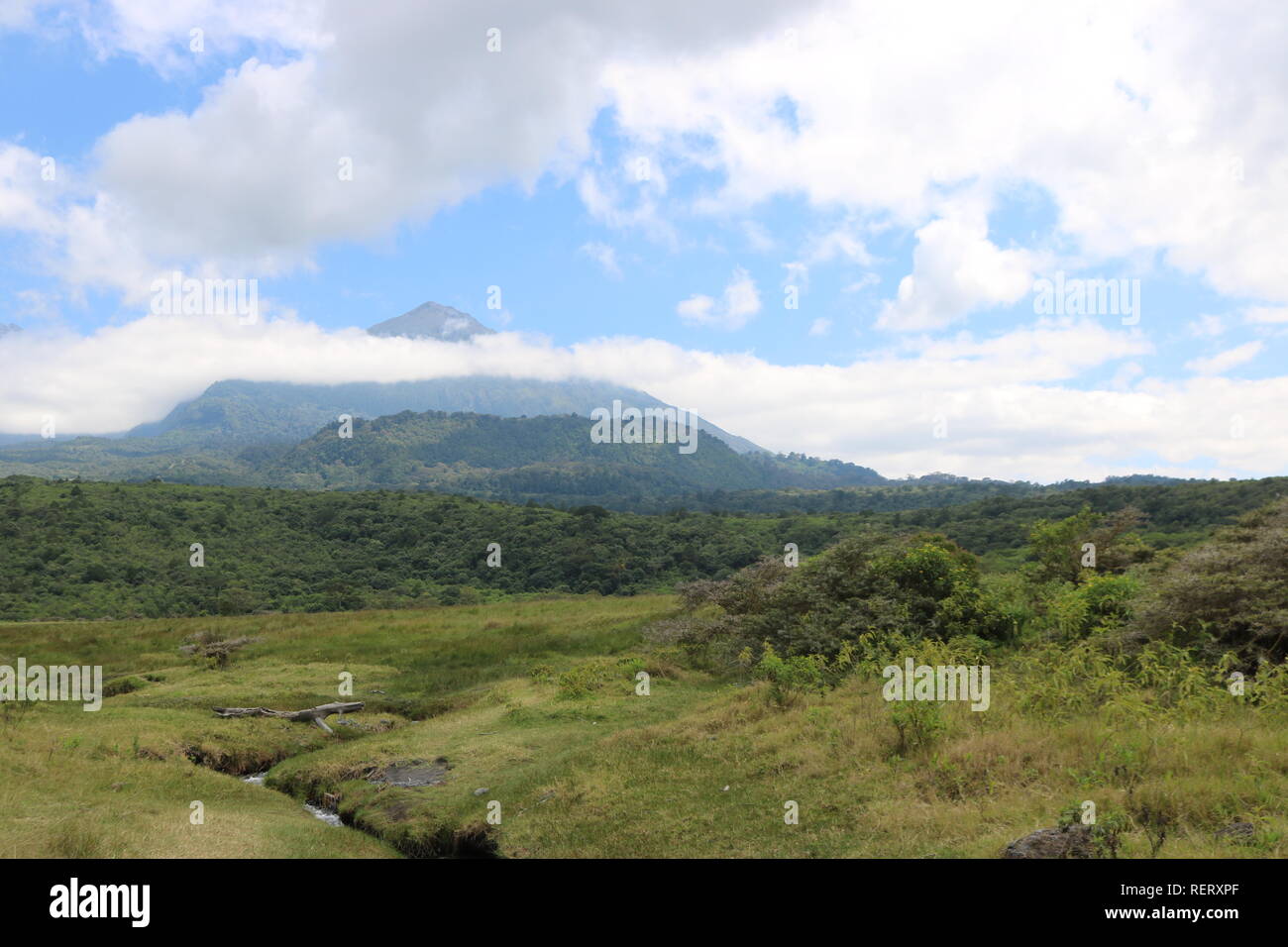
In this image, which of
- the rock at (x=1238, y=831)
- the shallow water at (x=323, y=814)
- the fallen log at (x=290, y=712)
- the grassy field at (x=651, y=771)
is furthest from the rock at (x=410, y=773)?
the rock at (x=1238, y=831)

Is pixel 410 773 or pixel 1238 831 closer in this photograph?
pixel 1238 831

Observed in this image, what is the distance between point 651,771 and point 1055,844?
290 inches

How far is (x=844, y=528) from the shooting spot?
79.6 metres

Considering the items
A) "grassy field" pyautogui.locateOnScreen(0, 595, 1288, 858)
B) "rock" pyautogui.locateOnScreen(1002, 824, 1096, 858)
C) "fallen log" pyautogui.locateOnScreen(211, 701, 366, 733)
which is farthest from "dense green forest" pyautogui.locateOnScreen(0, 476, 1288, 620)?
"rock" pyautogui.locateOnScreen(1002, 824, 1096, 858)

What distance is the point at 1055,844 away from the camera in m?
7.28

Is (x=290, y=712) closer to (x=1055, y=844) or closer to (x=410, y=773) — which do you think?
(x=410, y=773)

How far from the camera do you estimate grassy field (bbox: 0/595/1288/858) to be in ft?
Result: 29.2

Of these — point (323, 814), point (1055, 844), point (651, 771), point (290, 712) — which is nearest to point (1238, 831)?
point (1055, 844)

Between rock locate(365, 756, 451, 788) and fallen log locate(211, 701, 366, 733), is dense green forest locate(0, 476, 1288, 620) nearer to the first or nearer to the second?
fallen log locate(211, 701, 366, 733)

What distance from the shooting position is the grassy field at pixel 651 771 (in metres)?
Answer: 8.91

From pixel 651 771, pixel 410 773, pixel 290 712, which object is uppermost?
pixel 651 771

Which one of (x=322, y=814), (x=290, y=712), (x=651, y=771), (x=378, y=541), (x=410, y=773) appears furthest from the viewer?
(x=378, y=541)

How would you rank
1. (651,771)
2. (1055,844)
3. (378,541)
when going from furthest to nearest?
(378,541), (651,771), (1055,844)

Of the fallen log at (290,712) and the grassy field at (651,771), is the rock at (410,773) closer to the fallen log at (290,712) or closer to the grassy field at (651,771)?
the grassy field at (651,771)
